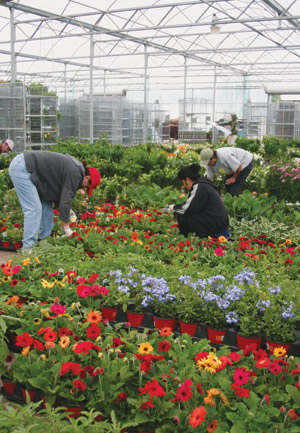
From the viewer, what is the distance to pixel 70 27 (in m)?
15.6

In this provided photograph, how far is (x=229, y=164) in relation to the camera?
20.7 ft

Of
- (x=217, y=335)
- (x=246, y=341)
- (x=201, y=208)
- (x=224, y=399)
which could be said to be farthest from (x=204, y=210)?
(x=224, y=399)

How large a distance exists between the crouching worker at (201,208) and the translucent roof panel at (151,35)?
770 centimetres

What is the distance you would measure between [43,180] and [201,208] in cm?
161

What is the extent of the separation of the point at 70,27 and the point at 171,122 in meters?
12.9

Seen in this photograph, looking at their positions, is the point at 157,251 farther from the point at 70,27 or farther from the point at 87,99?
the point at 87,99

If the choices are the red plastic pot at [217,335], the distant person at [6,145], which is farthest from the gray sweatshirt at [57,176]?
the distant person at [6,145]

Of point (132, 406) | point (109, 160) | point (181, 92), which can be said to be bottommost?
point (132, 406)

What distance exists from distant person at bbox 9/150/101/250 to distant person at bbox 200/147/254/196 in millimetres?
1832

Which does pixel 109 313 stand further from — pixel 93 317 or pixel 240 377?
pixel 240 377

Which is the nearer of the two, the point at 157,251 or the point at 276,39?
the point at 157,251

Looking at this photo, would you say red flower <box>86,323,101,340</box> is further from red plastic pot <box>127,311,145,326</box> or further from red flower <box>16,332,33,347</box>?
red plastic pot <box>127,311,145,326</box>

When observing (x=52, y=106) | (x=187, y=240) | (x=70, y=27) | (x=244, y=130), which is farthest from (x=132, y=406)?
(x=244, y=130)

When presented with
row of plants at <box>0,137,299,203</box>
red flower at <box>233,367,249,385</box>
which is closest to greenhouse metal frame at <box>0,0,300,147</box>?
row of plants at <box>0,137,299,203</box>
